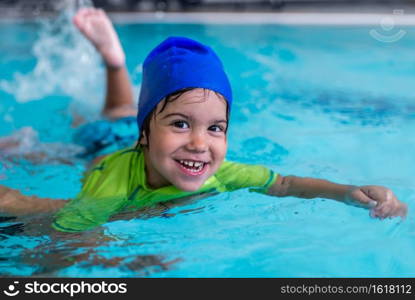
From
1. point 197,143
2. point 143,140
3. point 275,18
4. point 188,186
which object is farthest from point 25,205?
point 275,18

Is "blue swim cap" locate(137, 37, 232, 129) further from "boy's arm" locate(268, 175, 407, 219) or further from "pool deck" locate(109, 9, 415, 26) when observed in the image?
"pool deck" locate(109, 9, 415, 26)

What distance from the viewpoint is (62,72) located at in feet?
16.7

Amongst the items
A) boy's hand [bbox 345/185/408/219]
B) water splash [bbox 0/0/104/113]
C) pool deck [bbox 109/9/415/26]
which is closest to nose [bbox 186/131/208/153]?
boy's hand [bbox 345/185/408/219]

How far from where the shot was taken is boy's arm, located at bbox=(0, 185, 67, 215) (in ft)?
7.32

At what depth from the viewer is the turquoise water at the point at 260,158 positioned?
193 cm

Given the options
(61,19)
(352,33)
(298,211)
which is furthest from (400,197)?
(61,19)

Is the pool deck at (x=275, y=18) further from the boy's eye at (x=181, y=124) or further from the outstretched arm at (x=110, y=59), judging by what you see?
the boy's eye at (x=181, y=124)

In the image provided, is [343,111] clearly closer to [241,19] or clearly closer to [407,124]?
[407,124]

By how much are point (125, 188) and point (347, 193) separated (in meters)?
0.85

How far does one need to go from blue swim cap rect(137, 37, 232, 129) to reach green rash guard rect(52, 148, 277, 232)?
234mm

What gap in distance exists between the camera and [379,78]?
4801 mm

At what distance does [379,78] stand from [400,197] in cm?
257

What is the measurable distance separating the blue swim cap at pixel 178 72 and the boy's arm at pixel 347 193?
0.48m

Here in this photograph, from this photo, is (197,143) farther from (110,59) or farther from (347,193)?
(110,59)
